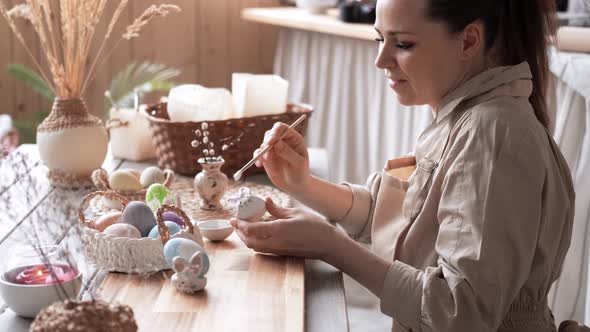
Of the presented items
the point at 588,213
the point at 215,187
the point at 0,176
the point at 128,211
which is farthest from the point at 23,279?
the point at 588,213

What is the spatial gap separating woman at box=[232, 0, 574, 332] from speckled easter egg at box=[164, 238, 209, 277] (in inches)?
5.6

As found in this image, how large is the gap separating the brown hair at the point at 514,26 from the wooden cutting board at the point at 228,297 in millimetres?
423

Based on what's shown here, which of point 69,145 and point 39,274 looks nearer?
point 39,274

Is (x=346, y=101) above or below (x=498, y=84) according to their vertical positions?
below

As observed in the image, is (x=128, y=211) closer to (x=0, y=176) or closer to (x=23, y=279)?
(x=23, y=279)

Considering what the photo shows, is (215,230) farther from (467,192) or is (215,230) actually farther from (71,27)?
(71,27)

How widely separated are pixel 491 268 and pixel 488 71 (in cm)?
30

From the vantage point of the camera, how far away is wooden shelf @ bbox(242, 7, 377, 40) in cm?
277

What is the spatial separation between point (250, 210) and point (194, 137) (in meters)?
0.48

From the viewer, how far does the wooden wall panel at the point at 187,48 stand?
11.4 feet

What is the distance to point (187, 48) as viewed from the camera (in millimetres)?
3631

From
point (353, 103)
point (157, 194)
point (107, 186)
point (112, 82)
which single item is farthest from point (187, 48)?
point (157, 194)

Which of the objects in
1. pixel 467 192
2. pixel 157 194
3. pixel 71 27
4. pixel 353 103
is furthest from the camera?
pixel 353 103

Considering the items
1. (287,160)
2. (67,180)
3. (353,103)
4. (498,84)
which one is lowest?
(353,103)
